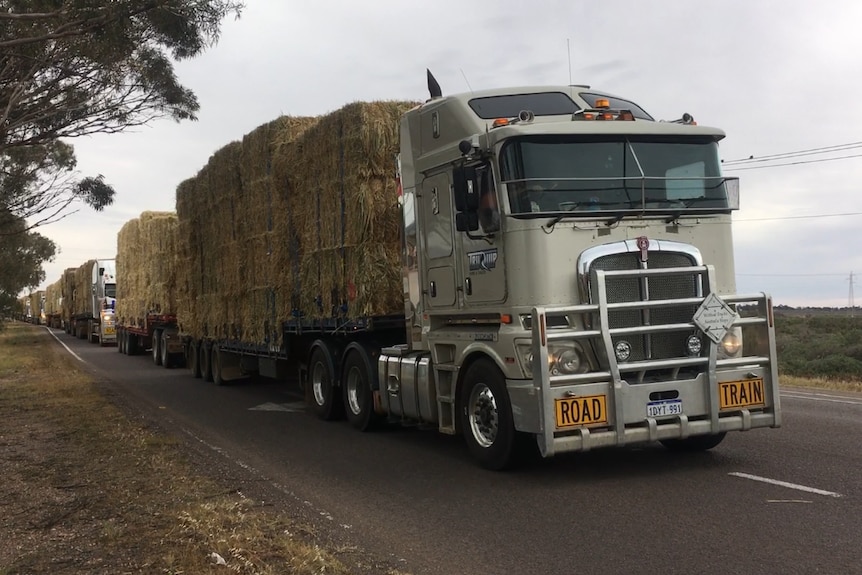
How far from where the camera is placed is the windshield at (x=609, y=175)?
7.00 metres

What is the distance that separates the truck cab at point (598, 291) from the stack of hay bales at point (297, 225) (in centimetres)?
245

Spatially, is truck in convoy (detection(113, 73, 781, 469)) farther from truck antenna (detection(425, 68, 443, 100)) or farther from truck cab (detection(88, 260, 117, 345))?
truck cab (detection(88, 260, 117, 345))

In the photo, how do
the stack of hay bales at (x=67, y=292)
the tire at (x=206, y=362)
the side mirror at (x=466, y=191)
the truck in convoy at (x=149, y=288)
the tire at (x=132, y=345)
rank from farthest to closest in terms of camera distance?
the stack of hay bales at (x=67, y=292), the tire at (x=132, y=345), the truck in convoy at (x=149, y=288), the tire at (x=206, y=362), the side mirror at (x=466, y=191)

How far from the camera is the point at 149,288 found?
24438mm

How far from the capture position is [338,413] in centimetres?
1120

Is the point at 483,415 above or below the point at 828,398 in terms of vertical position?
above

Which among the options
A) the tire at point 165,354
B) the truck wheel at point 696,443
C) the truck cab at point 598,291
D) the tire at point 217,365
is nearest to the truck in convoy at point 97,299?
the tire at point 165,354

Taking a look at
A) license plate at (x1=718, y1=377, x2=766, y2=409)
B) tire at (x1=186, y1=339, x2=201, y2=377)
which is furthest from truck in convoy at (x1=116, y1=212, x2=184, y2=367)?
license plate at (x1=718, y1=377, x2=766, y2=409)

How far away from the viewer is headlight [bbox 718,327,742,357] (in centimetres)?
736

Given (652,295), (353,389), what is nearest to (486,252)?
(652,295)

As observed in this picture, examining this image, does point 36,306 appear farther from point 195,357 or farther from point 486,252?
point 486,252

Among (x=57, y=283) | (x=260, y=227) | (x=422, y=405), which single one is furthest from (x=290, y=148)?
(x=57, y=283)

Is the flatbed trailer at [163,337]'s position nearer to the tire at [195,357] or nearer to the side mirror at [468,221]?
the tire at [195,357]

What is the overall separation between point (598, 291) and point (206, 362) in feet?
42.0
